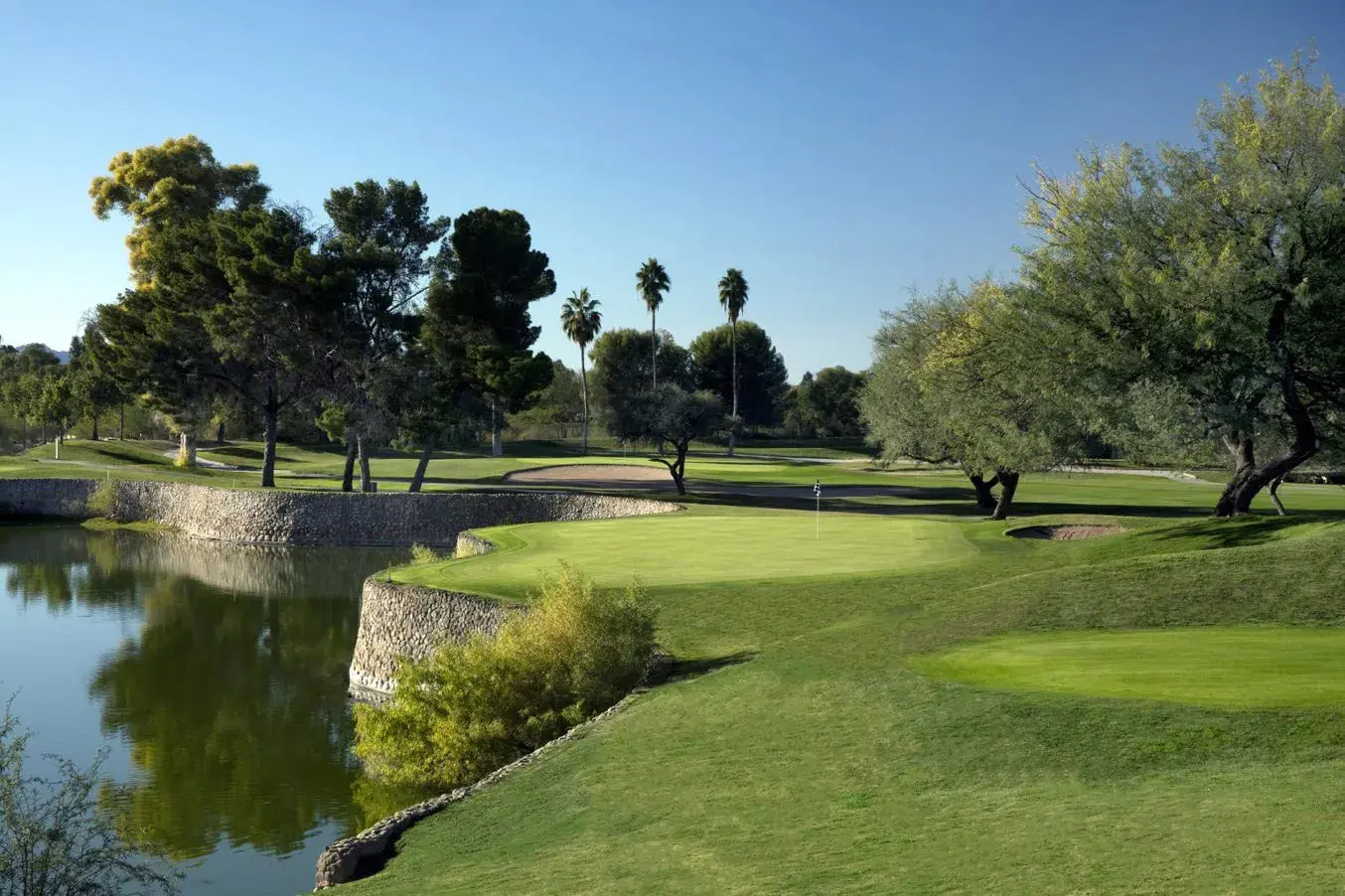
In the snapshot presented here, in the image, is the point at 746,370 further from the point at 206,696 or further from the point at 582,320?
the point at 206,696

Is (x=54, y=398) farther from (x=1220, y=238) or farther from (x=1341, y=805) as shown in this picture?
(x=1341, y=805)

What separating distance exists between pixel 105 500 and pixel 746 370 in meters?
85.3

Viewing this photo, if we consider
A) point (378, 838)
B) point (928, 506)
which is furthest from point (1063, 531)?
point (378, 838)

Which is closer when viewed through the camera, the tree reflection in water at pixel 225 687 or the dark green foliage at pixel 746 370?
the tree reflection in water at pixel 225 687

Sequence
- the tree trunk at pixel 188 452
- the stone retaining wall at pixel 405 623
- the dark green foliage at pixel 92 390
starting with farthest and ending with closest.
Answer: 1. the dark green foliage at pixel 92 390
2. the tree trunk at pixel 188 452
3. the stone retaining wall at pixel 405 623

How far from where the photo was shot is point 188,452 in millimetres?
79188

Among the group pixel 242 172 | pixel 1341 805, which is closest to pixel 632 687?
pixel 1341 805

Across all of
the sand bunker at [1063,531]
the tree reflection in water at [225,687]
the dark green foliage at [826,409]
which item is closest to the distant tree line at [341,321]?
the tree reflection in water at [225,687]

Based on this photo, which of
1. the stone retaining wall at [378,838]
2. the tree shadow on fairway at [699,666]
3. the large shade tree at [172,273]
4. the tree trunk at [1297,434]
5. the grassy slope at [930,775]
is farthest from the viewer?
the large shade tree at [172,273]

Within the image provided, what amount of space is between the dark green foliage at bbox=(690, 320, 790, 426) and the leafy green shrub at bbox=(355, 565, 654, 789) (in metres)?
111

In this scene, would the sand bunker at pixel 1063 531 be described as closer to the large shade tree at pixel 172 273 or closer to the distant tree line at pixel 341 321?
the distant tree line at pixel 341 321

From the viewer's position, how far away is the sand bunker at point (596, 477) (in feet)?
233

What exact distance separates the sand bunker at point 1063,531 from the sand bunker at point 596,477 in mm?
34715

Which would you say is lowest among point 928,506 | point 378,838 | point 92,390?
point 378,838
